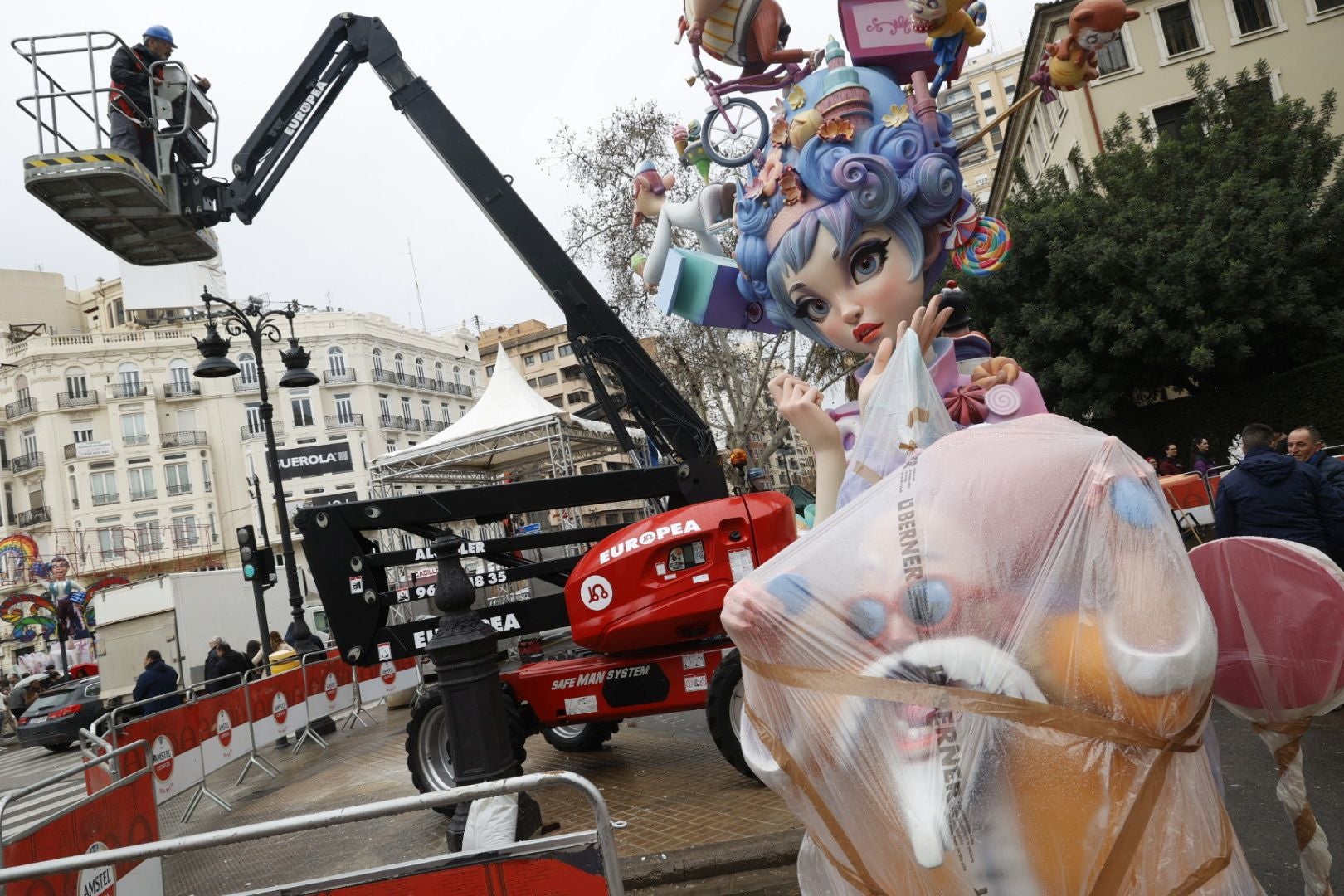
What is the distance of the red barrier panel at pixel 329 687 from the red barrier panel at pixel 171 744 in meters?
2.50

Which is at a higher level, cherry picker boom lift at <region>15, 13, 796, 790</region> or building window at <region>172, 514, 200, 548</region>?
building window at <region>172, 514, 200, 548</region>

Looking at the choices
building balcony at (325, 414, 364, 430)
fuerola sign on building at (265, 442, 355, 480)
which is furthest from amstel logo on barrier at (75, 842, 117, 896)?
building balcony at (325, 414, 364, 430)

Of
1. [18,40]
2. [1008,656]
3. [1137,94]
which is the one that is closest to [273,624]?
[18,40]

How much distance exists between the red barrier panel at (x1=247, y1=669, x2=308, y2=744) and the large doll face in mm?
8318

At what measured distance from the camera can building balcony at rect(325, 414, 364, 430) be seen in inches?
1941

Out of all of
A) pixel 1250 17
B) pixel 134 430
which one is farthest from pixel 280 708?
pixel 134 430

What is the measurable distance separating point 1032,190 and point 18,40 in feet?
64.9

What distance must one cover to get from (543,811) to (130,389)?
1906 inches

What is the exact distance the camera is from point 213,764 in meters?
8.58

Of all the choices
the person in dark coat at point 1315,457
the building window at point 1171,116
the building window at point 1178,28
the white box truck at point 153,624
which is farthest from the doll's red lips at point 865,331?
the building window at point 1178,28

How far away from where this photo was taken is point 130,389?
4622 centimetres

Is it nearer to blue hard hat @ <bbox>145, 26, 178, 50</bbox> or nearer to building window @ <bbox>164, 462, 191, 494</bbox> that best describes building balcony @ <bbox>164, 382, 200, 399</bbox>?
building window @ <bbox>164, 462, 191, 494</bbox>

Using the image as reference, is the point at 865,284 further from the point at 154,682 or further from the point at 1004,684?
the point at 154,682

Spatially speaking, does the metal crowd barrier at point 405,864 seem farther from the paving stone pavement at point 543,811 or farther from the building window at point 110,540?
the building window at point 110,540
